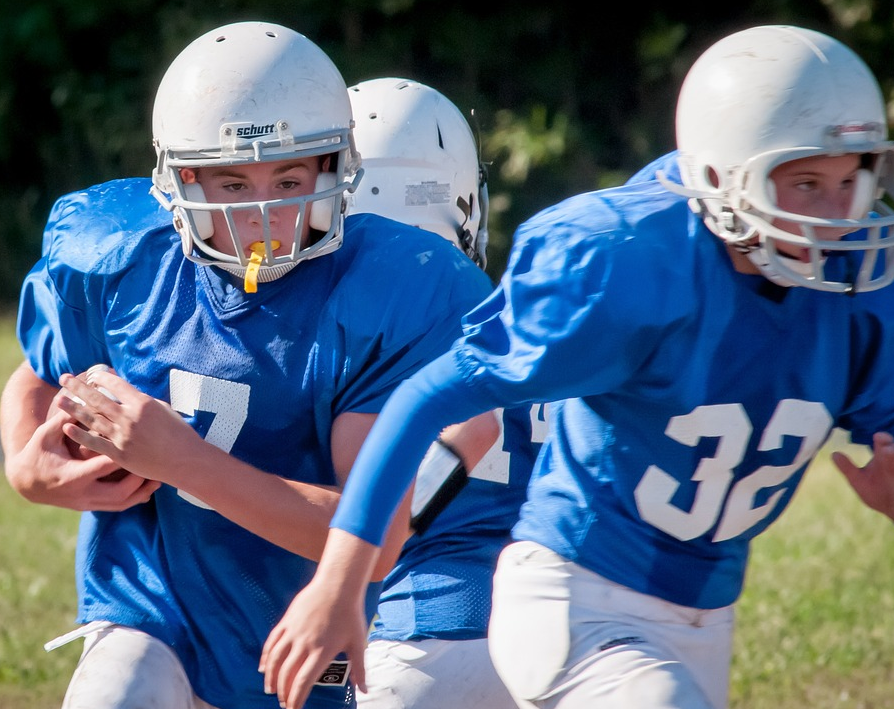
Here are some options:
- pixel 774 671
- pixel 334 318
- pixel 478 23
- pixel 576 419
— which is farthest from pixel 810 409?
pixel 478 23

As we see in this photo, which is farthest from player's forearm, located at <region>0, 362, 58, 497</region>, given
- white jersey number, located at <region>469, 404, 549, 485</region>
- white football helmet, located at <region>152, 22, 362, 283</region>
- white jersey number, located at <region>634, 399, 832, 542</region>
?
white jersey number, located at <region>634, 399, 832, 542</region>

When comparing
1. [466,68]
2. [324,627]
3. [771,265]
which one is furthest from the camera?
[466,68]

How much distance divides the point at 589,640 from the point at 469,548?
32.2 inches

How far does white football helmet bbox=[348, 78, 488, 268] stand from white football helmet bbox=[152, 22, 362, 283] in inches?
34.0

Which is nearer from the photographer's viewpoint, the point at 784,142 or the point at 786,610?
the point at 784,142

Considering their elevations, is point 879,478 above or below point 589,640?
above

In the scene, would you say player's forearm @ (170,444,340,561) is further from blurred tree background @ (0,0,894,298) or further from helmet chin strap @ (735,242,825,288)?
blurred tree background @ (0,0,894,298)

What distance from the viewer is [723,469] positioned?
2.74 m

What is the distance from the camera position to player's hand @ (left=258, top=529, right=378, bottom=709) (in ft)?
7.91

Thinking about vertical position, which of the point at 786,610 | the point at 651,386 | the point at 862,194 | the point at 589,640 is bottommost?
the point at 786,610

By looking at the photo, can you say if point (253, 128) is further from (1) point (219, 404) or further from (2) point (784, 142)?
(2) point (784, 142)

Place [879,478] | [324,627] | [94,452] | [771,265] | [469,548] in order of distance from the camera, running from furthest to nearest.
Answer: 1. [469,548]
2. [94,452]
3. [879,478]
4. [771,265]
5. [324,627]

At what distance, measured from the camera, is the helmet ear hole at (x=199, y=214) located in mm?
3049

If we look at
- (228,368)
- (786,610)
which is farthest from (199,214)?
(786,610)
